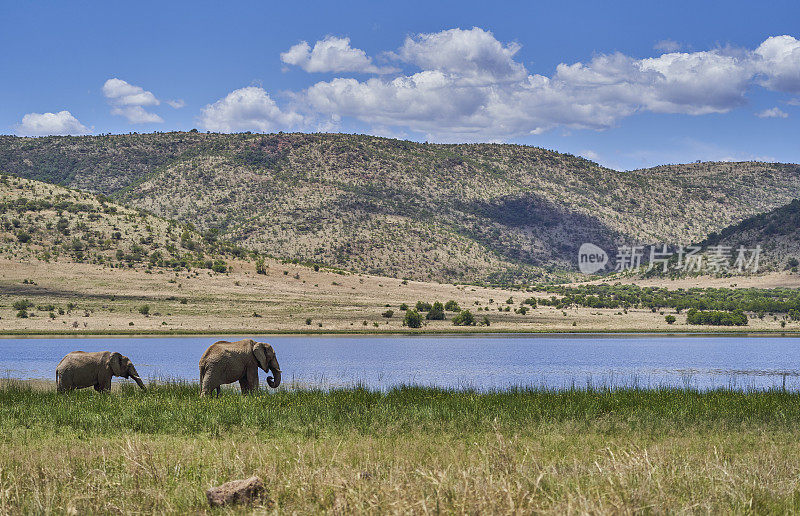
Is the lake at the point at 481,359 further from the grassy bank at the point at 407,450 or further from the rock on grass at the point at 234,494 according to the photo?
the rock on grass at the point at 234,494

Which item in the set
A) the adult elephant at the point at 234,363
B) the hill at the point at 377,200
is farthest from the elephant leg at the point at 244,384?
the hill at the point at 377,200

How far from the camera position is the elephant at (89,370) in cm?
2214

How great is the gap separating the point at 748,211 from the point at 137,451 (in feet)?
669

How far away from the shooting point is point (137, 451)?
1170 centimetres

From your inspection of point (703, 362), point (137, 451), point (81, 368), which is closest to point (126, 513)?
point (137, 451)

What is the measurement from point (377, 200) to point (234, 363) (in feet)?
449

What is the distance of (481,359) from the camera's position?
4941 centimetres

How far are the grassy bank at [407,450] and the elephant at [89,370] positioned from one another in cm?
94

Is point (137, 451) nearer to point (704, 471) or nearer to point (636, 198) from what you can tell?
point (704, 471)

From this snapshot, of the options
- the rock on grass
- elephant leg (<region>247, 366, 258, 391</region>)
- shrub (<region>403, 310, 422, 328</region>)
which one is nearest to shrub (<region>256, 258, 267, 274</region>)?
shrub (<region>403, 310, 422, 328</region>)

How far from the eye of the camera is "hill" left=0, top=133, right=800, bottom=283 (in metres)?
138

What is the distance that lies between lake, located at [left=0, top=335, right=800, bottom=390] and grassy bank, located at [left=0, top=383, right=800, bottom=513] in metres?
8.93

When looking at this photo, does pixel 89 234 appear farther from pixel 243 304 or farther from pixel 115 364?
pixel 115 364

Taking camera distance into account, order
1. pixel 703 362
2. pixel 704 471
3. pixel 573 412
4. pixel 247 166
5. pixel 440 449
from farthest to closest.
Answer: pixel 247 166, pixel 703 362, pixel 573 412, pixel 440 449, pixel 704 471
